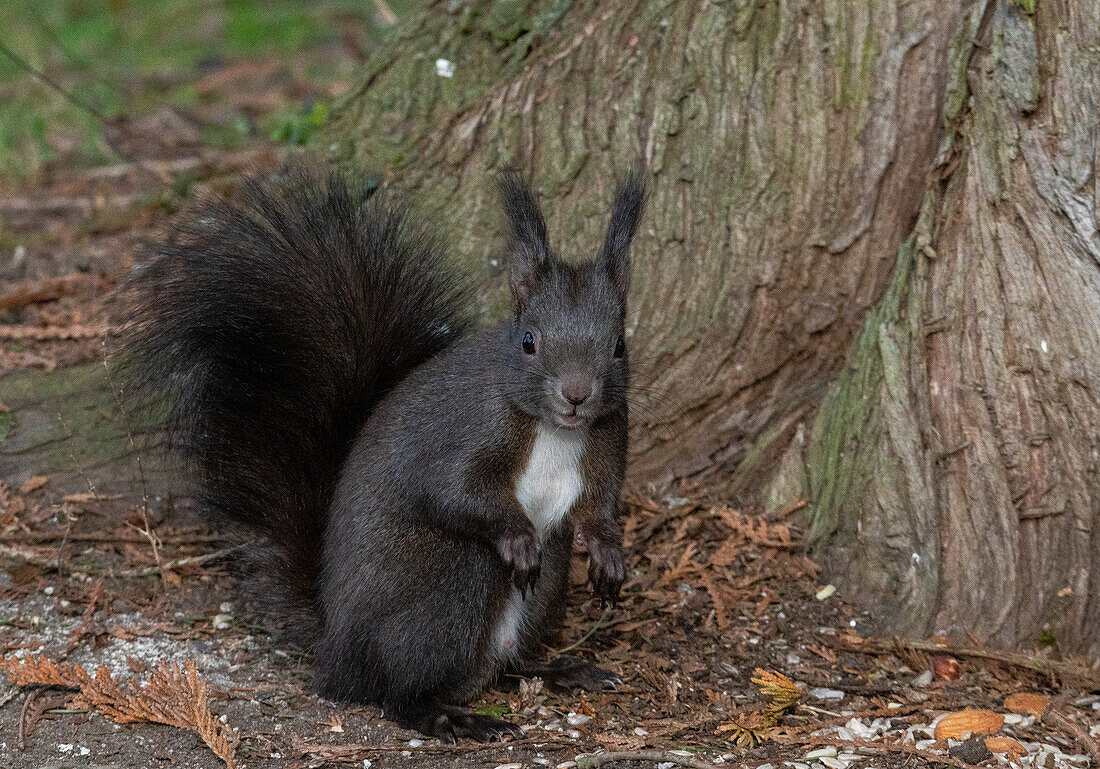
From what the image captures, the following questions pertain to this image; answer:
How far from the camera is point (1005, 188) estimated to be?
9.55 ft

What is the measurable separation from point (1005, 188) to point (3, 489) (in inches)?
112

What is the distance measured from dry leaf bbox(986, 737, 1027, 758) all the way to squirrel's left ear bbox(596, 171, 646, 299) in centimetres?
131

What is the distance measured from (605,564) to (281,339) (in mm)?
956

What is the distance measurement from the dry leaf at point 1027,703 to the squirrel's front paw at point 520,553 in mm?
1184

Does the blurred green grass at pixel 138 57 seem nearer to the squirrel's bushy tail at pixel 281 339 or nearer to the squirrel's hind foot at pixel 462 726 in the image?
the squirrel's bushy tail at pixel 281 339

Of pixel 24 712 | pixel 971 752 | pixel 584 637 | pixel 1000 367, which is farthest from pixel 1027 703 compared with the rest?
pixel 24 712

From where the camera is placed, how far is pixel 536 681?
295cm

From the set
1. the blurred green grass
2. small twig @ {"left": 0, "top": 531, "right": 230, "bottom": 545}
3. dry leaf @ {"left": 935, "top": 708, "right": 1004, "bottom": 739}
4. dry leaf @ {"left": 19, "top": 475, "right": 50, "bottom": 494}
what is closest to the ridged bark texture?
dry leaf @ {"left": 935, "top": 708, "right": 1004, "bottom": 739}

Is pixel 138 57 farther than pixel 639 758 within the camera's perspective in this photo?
Yes

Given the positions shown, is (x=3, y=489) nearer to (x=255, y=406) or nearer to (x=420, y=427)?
(x=255, y=406)

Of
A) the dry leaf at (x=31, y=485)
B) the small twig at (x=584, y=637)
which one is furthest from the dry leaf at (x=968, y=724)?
the dry leaf at (x=31, y=485)

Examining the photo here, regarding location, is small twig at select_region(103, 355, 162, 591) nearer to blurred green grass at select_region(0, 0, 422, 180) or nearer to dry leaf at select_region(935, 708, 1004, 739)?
blurred green grass at select_region(0, 0, 422, 180)

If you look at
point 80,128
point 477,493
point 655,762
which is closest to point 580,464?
point 477,493

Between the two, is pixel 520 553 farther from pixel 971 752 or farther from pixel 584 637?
pixel 971 752
